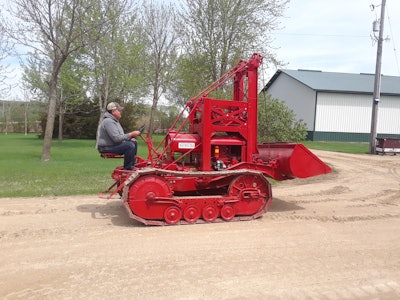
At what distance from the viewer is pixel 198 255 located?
193 inches

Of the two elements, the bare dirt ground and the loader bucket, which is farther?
the loader bucket

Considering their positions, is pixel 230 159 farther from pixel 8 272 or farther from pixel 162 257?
pixel 8 272

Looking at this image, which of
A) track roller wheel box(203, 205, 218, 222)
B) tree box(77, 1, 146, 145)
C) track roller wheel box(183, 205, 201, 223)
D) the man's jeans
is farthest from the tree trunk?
track roller wheel box(203, 205, 218, 222)

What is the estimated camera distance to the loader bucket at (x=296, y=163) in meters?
6.94

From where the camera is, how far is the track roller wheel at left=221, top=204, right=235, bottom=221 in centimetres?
650

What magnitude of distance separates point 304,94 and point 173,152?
106 ft

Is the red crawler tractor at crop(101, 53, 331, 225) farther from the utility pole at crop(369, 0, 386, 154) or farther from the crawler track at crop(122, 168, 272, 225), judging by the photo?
the utility pole at crop(369, 0, 386, 154)

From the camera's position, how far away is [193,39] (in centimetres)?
2266

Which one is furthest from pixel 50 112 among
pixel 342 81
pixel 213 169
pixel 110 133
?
pixel 342 81

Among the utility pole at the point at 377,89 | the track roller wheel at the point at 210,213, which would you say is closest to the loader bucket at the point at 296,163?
the track roller wheel at the point at 210,213

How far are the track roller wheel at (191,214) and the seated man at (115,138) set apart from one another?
4.80 feet

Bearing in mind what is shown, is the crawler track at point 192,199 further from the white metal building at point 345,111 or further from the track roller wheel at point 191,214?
the white metal building at point 345,111

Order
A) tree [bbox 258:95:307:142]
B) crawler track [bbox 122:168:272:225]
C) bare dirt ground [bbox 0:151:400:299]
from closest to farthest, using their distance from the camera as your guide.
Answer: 1. bare dirt ground [bbox 0:151:400:299]
2. crawler track [bbox 122:168:272:225]
3. tree [bbox 258:95:307:142]

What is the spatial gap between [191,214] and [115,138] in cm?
188
